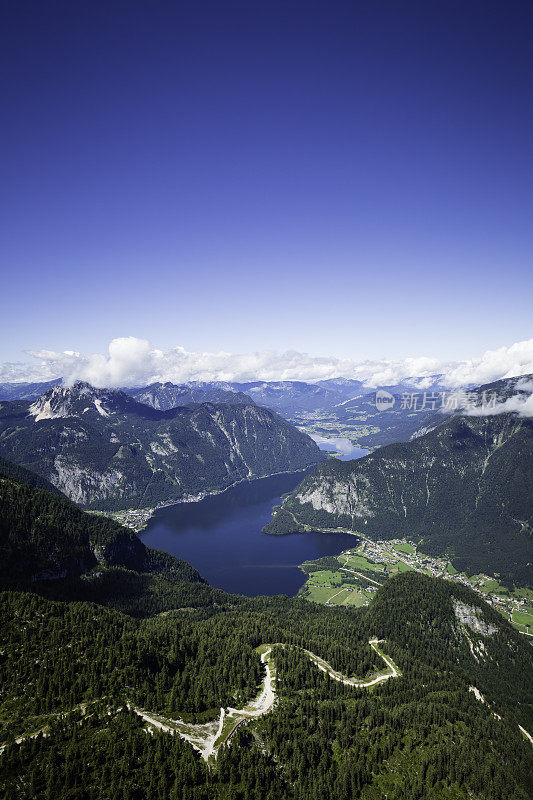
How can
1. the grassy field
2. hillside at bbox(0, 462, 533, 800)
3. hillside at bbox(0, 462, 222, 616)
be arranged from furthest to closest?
1. the grassy field
2. hillside at bbox(0, 462, 222, 616)
3. hillside at bbox(0, 462, 533, 800)

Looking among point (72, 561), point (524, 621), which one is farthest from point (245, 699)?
point (524, 621)

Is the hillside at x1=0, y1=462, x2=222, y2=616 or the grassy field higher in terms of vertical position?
the hillside at x1=0, y1=462, x2=222, y2=616

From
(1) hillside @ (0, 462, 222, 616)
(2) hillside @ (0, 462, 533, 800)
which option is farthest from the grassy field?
(1) hillside @ (0, 462, 222, 616)

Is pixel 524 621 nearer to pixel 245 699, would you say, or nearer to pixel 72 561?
pixel 245 699

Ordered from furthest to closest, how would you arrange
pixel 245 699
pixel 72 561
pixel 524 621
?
pixel 524 621 → pixel 72 561 → pixel 245 699

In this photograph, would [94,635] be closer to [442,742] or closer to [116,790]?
[116,790]

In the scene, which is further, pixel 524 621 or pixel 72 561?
pixel 524 621

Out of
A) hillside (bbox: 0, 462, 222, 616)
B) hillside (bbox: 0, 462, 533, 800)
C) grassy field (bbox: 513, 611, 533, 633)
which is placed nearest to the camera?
hillside (bbox: 0, 462, 533, 800)

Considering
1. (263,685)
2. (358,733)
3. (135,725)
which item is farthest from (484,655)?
(135,725)

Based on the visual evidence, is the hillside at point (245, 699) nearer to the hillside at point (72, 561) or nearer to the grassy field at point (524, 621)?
the hillside at point (72, 561)

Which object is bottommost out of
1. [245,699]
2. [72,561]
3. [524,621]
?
[524,621]

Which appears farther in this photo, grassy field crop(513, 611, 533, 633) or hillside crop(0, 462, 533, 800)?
grassy field crop(513, 611, 533, 633)

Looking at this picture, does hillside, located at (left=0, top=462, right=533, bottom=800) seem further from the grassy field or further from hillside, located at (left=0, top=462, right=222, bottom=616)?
the grassy field

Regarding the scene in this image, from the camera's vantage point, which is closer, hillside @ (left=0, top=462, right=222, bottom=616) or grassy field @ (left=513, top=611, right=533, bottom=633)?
hillside @ (left=0, top=462, right=222, bottom=616)
